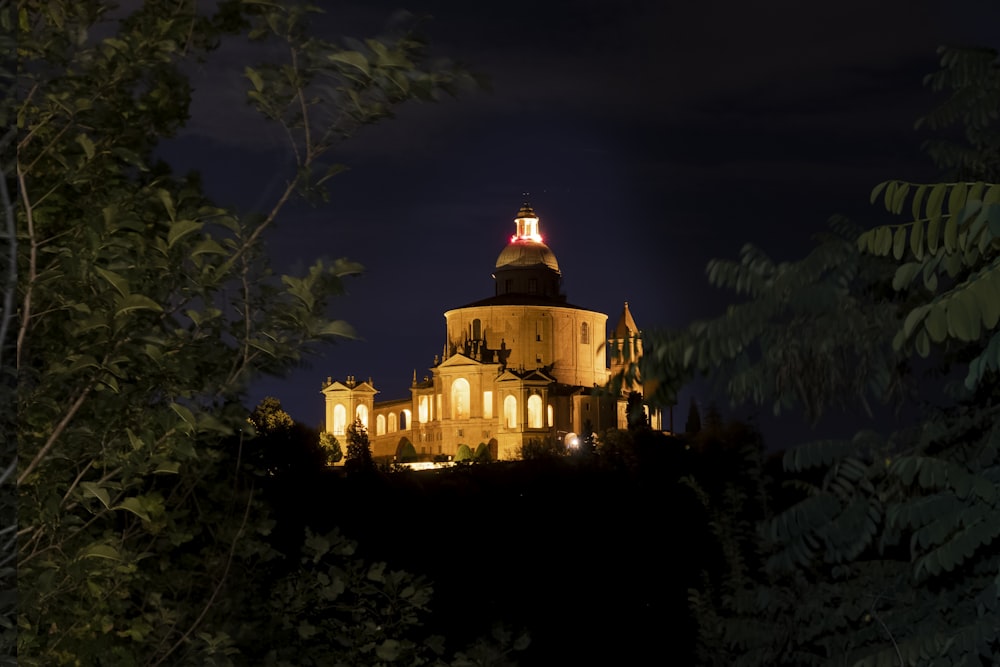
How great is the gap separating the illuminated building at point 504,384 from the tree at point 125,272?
105 meters

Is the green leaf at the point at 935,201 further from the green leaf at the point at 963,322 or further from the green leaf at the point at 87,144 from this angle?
the green leaf at the point at 87,144

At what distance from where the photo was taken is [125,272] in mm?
3398

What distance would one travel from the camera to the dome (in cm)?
12962

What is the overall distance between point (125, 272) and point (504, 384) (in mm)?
110345

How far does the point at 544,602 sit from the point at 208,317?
3462cm

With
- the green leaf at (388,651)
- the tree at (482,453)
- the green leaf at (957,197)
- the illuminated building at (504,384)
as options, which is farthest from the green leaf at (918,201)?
the illuminated building at (504,384)

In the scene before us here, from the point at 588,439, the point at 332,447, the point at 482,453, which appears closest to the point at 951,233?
the point at 588,439

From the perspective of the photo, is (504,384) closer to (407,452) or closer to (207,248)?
(407,452)

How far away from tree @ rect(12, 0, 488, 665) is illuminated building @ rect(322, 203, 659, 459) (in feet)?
346

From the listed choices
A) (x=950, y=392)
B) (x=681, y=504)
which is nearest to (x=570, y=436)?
(x=681, y=504)

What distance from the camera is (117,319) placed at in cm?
328

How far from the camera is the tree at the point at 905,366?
3482mm

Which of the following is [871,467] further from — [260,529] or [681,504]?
[681,504]

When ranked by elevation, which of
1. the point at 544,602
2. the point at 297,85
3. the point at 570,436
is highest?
the point at 570,436
